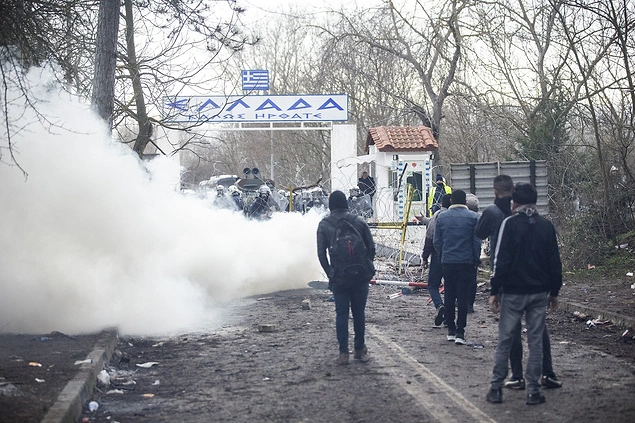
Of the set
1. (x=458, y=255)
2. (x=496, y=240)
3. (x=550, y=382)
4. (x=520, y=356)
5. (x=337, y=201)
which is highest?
(x=337, y=201)

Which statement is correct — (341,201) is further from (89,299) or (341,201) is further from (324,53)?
(324,53)

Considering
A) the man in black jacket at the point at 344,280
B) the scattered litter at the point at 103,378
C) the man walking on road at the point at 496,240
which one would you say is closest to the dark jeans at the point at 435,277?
the man walking on road at the point at 496,240

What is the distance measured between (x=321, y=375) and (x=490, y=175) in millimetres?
11961

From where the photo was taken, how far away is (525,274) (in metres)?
6.86

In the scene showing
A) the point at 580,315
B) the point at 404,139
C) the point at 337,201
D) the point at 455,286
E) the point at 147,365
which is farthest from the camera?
the point at 404,139

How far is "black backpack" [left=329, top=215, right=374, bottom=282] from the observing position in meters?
8.66

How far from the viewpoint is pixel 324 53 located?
101 feet

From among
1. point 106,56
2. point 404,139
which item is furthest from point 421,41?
point 106,56

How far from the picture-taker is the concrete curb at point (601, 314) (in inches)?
436

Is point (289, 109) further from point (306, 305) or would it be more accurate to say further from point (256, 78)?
point (306, 305)

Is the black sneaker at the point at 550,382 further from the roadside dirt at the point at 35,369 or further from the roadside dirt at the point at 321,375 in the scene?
the roadside dirt at the point at 35,369

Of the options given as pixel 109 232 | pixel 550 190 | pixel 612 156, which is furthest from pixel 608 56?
pixel 109 232

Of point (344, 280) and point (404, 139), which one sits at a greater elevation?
point (404, 139)

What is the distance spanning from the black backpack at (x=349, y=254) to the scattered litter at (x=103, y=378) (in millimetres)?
2576
